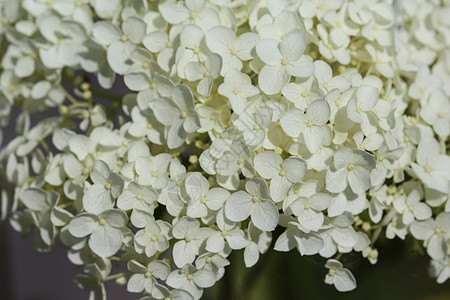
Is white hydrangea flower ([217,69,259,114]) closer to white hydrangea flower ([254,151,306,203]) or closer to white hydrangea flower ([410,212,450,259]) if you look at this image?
white hydrangea flower ([254,151,306,203])

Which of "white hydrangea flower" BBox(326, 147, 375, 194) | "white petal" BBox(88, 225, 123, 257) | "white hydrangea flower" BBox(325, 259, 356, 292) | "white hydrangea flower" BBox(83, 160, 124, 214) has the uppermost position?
"white hydrangea flower" BBox(326, 147, 375, 194)

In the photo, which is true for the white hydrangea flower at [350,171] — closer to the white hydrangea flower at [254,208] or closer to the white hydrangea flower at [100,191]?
the white hydrangea flower at [254,208]

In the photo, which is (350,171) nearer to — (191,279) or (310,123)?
(310,123)

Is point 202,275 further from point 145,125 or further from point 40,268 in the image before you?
point 40,268

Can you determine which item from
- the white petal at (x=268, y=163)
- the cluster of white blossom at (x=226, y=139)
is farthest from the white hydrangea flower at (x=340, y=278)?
the white petal at (x=268, y=163)

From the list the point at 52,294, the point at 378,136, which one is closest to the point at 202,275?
the point at 378,136

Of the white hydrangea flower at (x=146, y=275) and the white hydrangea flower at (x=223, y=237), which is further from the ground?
the white hydrangea flower at (x=223, y=237)

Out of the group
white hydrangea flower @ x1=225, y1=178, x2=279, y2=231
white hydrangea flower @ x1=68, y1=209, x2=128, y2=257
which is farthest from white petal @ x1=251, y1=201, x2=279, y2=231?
white hydrangea flower @ x1=68, y1=209, x2=128, y2=257

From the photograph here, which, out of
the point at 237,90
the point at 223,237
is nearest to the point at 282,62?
the point at 237,90

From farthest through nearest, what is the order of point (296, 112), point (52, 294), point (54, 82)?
point (52, 294) → point (54, 82) → point (296, 112)
